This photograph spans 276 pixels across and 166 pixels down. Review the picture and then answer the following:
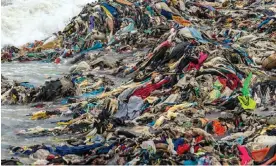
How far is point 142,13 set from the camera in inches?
713

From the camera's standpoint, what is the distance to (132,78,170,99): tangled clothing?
10.1 m

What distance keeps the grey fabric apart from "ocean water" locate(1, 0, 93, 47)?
1263 centimetres

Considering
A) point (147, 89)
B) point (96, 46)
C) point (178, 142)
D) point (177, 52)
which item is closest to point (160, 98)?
point (147, 89)

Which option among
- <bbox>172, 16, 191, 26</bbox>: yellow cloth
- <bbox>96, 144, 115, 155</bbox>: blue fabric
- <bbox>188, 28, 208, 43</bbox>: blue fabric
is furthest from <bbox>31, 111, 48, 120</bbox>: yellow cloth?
<bbox>172, 16, 191, 26</bbox>: yellow cloth

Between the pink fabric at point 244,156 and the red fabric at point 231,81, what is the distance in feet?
10.1

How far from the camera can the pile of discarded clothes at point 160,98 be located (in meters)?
7.04

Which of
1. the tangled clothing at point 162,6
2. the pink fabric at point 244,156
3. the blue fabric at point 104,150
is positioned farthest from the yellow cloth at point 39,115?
the tangled clothing at point 162,6

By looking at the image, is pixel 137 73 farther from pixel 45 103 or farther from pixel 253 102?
pixel 253 102

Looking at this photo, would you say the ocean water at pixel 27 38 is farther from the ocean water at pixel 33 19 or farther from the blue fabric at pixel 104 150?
the blue fabric at pixel 104 150

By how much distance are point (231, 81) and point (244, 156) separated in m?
3.50

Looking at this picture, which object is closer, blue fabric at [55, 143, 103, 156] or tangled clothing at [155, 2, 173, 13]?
blue fabric at [55, 143, 103, 156]

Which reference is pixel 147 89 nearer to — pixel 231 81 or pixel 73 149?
pixel 231 81

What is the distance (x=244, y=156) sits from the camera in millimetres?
6770

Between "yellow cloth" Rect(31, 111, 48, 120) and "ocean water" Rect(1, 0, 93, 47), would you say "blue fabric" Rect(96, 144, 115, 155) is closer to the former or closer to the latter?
"yellow cloth" Rect(31, 111, 48, 120)
